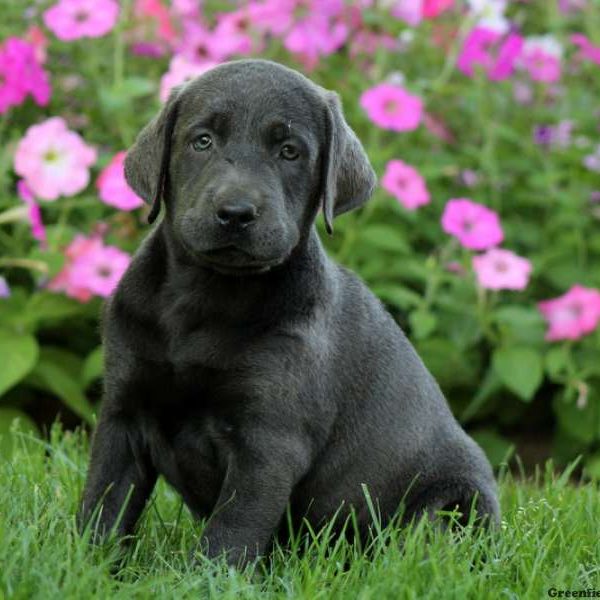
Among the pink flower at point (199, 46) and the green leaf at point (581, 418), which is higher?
the pink flower at point (199, 46)

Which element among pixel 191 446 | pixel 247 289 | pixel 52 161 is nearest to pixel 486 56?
pixel 52 161

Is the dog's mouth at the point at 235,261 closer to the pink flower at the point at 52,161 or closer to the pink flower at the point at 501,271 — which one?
the pink flower at the point at 52,161

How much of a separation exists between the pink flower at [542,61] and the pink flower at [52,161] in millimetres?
2315

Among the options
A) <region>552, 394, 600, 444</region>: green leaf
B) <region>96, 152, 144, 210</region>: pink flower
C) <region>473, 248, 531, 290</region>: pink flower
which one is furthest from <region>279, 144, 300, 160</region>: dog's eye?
<region>552, 394, 600, 444</region>: green leaf

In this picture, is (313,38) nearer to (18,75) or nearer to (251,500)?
(18,75)

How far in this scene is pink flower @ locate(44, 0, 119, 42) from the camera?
5.64 m

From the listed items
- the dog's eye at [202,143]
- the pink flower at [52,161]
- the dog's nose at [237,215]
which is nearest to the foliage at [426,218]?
the pink flower at [52,161]

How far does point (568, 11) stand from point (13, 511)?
17.2 ft

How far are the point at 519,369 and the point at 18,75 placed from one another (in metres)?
2.40

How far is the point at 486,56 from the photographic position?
248 inches

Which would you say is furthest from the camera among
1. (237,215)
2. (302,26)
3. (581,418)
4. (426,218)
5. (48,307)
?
(426,218)

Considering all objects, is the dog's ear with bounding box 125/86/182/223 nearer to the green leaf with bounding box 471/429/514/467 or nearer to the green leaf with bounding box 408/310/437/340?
the green leaf with bounding box 408/310/437/340

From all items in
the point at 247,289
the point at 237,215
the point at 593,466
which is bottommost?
the point at 593,466

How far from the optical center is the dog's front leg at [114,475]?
339cm
